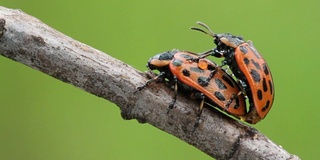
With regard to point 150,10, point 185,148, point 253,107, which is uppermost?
point 150,10

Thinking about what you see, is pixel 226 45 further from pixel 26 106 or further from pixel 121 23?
pixel 26 106

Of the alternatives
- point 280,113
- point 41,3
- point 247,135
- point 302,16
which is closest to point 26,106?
point 41,3

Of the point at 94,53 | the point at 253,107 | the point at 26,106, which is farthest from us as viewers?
the point at 26,106

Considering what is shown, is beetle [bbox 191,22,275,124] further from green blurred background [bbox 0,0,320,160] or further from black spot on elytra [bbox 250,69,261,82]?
green blurred background [bbox 0,0,320,160]

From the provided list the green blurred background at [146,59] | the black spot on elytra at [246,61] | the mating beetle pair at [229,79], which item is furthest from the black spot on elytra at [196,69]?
the green blurred background at [146,59]

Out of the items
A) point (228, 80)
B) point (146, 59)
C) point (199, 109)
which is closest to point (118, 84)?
point (199, 109)

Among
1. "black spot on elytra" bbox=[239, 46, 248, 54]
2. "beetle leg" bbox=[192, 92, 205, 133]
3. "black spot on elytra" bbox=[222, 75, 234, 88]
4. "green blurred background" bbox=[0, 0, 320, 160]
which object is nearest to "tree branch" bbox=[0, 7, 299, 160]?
"beetle leg" bbox=[192, 92, 205, 133]

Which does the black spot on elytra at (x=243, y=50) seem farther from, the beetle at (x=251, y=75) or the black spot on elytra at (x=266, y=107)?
the black spot on elytra at (x=266, y=107)

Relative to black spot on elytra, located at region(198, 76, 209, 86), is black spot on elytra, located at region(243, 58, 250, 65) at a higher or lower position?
higher
